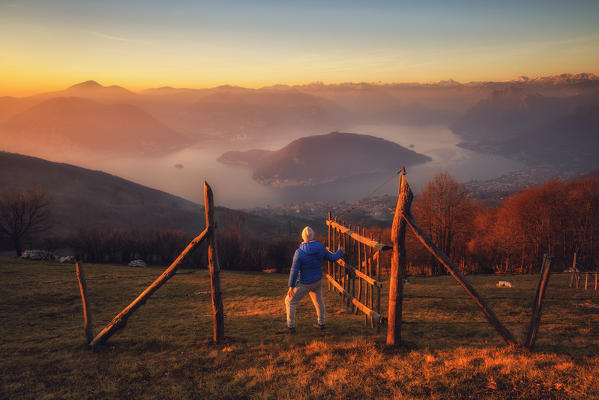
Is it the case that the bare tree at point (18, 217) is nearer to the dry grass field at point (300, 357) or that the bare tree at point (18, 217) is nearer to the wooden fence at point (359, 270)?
the dry grass field at point (300, 357)

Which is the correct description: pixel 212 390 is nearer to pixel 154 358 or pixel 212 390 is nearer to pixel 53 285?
pixel 154 358

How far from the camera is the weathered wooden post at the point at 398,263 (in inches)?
304

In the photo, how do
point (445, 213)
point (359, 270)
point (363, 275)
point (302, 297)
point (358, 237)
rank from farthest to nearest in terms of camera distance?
point (445, 213)
point (359, 270)
point (358, 237)
point (363, 275)
point (302, 297)

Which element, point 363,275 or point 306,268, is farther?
point 363,275

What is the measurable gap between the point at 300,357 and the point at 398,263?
3264mm

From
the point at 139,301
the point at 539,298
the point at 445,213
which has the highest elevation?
the point at 539,298

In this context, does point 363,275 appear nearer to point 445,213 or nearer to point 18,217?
point 445,213

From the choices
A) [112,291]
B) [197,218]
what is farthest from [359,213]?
[112,291]

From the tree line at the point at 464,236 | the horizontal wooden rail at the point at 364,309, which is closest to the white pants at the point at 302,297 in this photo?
the horizontal wooden rail at the point at 364,309

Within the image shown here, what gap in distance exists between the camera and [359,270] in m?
10.9

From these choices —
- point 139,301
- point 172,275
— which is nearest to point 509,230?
point 172,275

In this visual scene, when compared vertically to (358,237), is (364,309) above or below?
below

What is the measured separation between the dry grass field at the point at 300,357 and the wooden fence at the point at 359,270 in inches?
23.4

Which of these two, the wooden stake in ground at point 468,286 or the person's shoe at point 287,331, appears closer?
the wooden stake in ground at point 468,286
